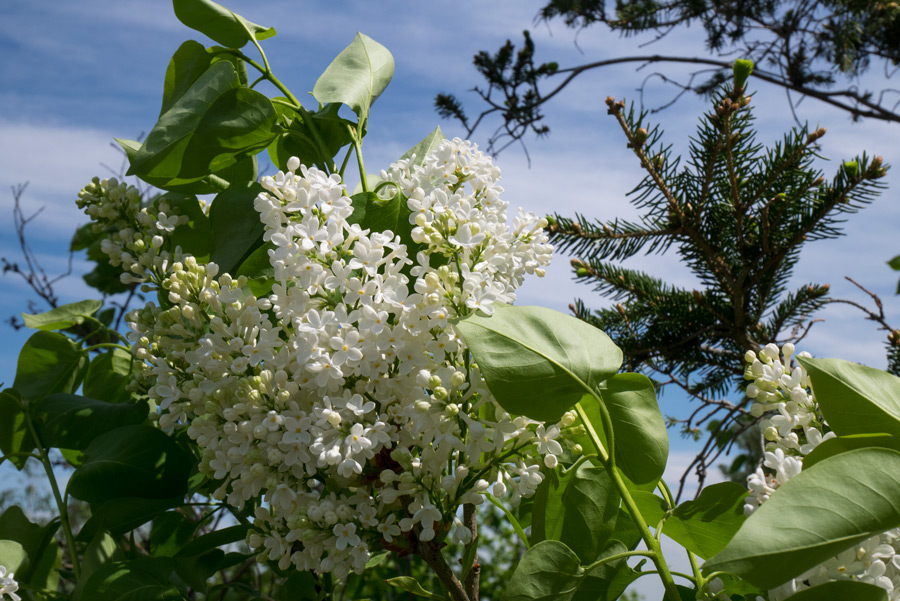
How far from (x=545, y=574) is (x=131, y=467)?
37 centimetres

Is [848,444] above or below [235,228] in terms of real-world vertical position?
below

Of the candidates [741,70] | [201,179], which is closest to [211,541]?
[201,179]

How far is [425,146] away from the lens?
2.21ft

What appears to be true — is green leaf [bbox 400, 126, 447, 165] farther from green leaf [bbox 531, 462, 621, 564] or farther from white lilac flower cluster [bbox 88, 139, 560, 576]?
green leaf [bbox 531, 462, 621, 564]

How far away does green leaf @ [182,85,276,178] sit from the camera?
563 millimetres

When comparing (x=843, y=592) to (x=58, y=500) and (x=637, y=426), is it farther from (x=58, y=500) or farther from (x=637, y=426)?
(x=58, y=500)

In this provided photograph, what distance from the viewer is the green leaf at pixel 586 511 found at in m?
0.46

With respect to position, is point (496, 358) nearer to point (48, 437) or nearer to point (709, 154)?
point (48, 437)

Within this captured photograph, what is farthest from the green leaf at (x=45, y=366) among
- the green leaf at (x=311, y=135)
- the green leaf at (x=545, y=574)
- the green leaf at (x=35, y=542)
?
the green leaf at (x=545, y=574)

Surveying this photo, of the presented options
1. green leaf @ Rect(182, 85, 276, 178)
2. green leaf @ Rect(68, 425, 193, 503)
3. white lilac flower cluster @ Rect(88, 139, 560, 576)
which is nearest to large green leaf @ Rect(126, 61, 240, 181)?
green leaf @ Rect(182, 85, 276, 178)

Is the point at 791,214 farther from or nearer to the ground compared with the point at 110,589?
farther from the ground

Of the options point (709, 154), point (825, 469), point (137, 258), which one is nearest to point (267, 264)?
point (137, 258)

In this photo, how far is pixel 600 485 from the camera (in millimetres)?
469

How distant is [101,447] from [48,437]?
4.8 inches
